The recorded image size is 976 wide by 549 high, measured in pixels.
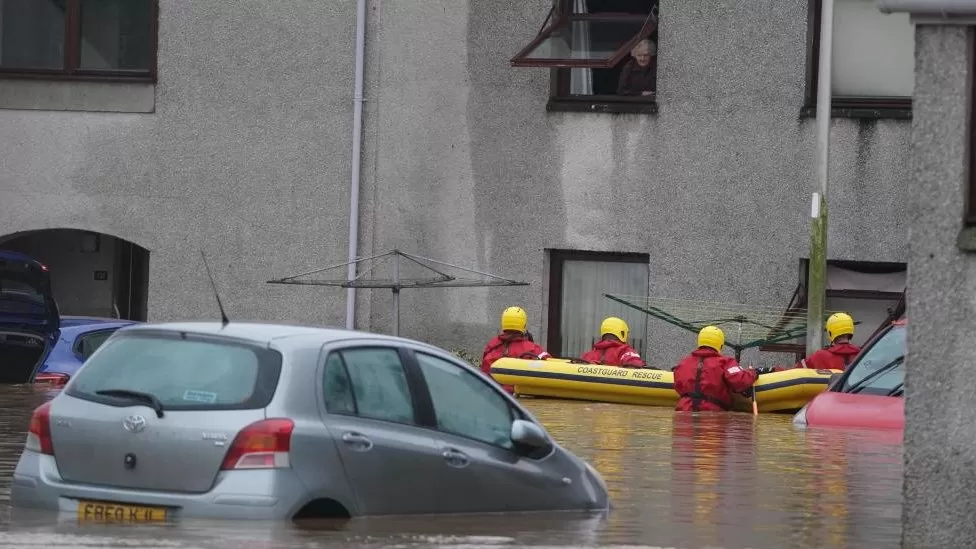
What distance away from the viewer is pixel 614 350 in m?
20.9

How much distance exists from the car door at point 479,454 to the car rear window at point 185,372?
40.5 inches

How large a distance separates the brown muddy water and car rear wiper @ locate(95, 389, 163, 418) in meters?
0.56

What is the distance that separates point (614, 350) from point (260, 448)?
40.4 ft

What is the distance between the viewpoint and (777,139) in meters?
22.7

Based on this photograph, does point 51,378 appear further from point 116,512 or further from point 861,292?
point 116,512

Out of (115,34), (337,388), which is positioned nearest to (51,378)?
(115,34)

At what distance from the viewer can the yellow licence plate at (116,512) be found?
29.5ft

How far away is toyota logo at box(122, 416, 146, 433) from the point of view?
904 cm

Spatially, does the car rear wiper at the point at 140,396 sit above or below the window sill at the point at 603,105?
below

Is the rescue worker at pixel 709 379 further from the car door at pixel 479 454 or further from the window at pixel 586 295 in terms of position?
the car door at pixel 479 454

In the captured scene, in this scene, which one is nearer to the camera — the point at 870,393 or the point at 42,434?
the point at 42,434

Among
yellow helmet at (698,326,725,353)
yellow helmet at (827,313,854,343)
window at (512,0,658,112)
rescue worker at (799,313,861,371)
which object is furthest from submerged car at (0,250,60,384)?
yellow helmet at (827,313,854,343)

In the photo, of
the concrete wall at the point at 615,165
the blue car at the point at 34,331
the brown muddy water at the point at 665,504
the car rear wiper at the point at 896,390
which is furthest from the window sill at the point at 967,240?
the concrete wall at the point at 615,165

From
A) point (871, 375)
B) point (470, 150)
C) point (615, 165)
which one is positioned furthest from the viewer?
point (470, 150)
